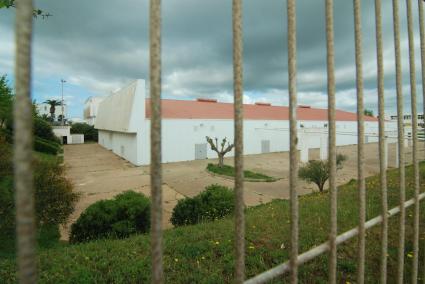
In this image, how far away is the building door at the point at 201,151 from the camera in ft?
77.5

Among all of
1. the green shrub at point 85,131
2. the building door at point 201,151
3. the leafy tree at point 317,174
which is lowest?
the leafy tree at point 317,174

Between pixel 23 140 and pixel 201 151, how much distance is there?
23.3 meters

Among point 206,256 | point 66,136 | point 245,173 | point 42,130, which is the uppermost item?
point 42,130

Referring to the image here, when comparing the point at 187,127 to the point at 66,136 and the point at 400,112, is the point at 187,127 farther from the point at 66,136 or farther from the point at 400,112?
the point at 66,136

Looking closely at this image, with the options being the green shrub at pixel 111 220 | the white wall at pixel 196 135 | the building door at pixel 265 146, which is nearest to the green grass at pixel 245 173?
the white wall at pixel 196 135

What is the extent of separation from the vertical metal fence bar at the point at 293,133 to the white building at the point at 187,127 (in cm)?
1693

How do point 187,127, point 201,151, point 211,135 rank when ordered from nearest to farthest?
point 187,127 < point 201,151 < point 211,135

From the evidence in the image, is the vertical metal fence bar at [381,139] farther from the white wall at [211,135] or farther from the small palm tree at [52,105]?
the small palm tree at [52,105]

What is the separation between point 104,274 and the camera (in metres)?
3.35

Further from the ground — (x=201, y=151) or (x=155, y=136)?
(x=155, y=136)

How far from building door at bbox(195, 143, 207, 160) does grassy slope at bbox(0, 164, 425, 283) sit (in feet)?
60.4

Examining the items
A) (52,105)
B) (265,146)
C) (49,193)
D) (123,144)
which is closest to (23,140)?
(49,193)

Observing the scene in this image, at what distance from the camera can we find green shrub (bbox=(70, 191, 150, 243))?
5.54 meters

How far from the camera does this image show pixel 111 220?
569 centimetres
